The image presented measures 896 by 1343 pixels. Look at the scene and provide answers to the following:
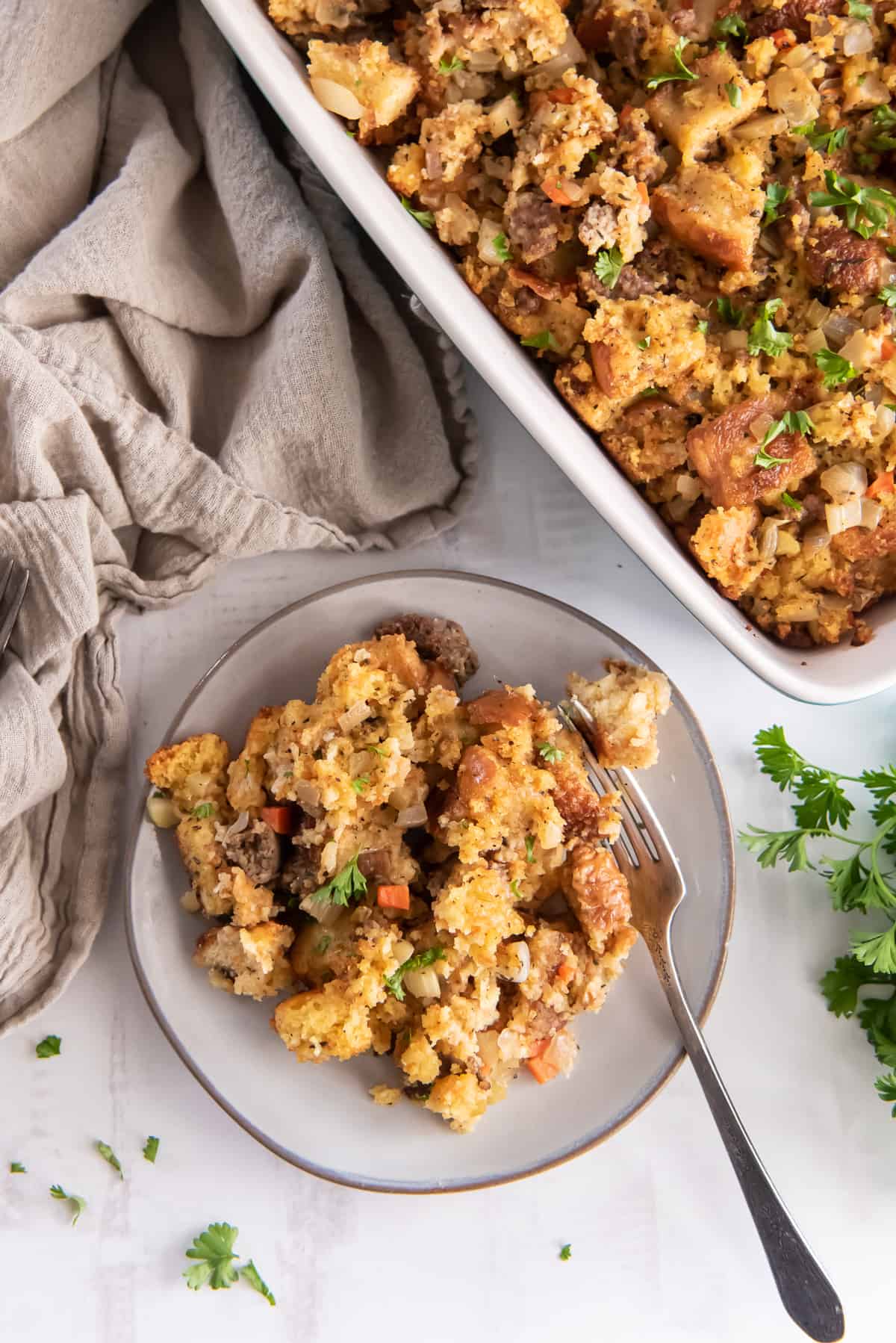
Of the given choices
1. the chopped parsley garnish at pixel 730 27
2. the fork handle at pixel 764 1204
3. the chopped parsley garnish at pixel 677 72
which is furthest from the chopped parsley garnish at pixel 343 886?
the chopped parsley garnish at pixel 730 27

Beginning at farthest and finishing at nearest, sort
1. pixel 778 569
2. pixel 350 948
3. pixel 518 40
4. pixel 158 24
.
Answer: pixel 158 24 → pixel 350 948 → pixel 778 569 → pixel 518 40

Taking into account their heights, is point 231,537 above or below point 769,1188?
above

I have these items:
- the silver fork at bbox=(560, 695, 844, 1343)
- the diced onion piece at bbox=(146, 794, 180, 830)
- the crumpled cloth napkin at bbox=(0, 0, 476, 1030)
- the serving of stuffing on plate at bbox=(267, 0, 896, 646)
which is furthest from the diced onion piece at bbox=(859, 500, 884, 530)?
the diced onion piece at bbox=(146, 794, 180, 830)

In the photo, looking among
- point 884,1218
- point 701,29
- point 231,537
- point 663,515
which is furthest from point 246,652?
point 884,1218

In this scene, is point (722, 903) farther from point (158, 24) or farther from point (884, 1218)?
point (158, 24)

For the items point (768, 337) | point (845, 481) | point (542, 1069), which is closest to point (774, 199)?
point (768, 337)

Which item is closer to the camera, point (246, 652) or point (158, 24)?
point (246, 652)

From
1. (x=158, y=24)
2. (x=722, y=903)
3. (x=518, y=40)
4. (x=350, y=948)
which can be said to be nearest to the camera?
(x=518, y=40)

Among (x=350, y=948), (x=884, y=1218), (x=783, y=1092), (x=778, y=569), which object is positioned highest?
(x=778, y=569)
